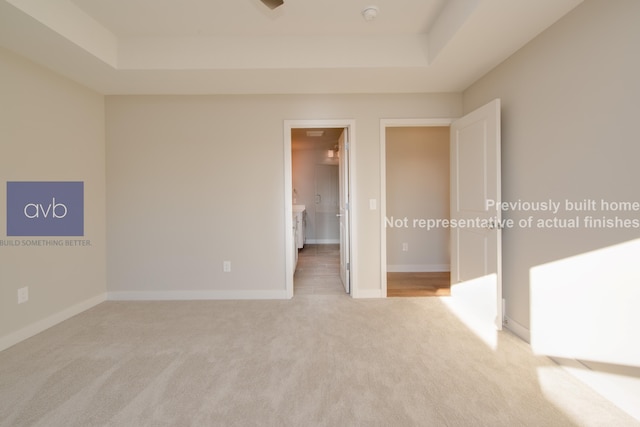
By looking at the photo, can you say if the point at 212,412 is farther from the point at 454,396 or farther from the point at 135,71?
the point at 135,71

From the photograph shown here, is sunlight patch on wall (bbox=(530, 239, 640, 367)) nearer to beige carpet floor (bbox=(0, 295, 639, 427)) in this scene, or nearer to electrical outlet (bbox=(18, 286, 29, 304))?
beige carpet floor (bbox=(0, 295, 639, 427))

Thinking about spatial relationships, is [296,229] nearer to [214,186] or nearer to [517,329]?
[214,186]

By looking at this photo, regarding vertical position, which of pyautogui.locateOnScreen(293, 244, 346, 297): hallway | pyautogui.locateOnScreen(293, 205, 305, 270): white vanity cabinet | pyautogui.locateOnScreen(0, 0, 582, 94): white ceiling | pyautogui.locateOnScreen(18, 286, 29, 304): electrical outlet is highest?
pyautogui.locateOnScreen(0, 0, 582, 94): white ceiling

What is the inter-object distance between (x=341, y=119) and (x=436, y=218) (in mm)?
2445

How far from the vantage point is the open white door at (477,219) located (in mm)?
2660

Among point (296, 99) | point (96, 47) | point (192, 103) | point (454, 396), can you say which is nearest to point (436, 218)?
point (296, 99)

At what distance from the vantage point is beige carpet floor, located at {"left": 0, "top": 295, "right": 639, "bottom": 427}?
1.63 metres

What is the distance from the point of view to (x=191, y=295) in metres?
3.58

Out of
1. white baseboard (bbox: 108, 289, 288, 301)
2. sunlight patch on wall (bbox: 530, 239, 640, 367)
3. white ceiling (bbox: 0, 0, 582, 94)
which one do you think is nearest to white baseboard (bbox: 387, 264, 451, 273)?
white baseboard (bbox: 108, 289, 288, 301)

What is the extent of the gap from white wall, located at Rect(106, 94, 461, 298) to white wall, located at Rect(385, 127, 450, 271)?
1327 mm

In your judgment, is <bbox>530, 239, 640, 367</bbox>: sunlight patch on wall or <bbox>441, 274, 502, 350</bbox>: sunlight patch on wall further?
<bbox>441, 274, 502, 350</bbox>: sunlight patch on wall

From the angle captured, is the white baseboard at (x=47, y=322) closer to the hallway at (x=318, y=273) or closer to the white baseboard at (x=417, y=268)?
the hallway at (x=318, y=273)

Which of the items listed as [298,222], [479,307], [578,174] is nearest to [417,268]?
[479,307]

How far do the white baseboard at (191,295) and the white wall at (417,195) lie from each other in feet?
7.15
